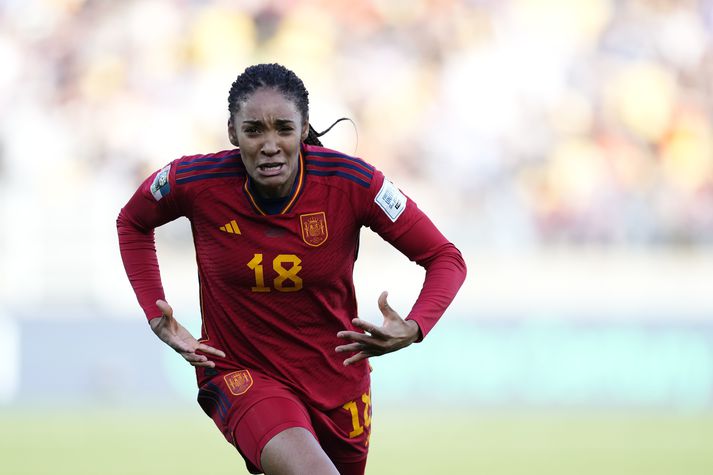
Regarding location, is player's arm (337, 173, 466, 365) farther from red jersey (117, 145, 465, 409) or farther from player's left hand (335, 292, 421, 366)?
player's left hand (335, 292, 421, 366)

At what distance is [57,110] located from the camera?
15016 millimetres

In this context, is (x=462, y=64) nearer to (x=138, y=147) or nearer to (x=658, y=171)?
(x=658, y=171)

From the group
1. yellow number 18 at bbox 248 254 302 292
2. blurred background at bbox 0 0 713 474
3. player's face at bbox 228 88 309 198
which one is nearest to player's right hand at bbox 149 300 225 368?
yellow number 18 at bbox 248 254 302 292

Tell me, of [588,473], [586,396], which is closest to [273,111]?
[588,473]

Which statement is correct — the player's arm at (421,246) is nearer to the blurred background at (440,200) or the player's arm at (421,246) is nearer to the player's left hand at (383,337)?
the player's left hand at (383,337)

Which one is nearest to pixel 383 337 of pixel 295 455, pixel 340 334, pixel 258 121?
pixel 340 334

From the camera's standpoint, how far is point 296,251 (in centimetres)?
468

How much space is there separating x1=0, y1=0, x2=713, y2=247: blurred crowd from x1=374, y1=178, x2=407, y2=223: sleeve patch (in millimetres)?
9690

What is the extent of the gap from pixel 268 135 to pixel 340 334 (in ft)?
2.72

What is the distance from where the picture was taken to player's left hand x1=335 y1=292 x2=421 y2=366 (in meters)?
4.23

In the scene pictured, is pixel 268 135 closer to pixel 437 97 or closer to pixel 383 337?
pixel 383 337

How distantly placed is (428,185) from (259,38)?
304 cm

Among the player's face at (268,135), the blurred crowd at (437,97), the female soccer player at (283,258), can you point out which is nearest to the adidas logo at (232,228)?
the female soccer player at (283,258)

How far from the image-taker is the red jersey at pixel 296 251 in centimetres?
470
